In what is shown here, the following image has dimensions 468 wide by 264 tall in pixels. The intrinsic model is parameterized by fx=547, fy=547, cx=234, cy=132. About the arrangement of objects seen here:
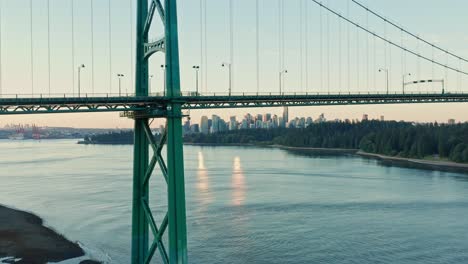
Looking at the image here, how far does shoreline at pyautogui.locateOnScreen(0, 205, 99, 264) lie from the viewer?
27000 mm

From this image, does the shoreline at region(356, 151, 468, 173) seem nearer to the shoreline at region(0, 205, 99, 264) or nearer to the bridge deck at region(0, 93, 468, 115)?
the bridge deck at region(0, 93, 468, 115)

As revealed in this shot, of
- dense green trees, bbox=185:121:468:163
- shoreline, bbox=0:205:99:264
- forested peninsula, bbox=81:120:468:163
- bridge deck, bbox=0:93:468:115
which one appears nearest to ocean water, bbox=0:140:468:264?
shoreline, bbox=0:205:99:264

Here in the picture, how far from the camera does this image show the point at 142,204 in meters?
20.2

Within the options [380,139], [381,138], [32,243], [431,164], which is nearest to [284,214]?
[32,243]

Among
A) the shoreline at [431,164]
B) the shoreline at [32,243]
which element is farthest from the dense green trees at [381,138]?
the shoreline at [32,243]

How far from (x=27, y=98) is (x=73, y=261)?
12.0m

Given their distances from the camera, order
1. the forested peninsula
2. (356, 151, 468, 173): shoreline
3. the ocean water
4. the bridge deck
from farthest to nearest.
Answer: the forested peninsula, (356, 151, 468, 173): shoreline, the ocean water, the bridge deck

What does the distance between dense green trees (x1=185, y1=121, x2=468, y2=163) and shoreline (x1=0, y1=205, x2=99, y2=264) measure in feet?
209

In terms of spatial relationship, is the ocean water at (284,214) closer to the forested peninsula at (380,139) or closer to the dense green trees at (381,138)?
the forested peninsula at (380,139)

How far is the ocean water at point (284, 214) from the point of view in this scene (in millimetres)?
28016

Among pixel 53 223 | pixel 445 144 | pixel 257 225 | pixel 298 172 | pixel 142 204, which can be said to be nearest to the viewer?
pixel 142 204

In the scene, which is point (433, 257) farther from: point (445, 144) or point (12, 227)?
point (445, 144)

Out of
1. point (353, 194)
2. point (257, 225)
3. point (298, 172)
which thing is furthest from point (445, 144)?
point (257, 225)

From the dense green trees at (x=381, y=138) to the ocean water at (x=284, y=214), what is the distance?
70.0 feet
